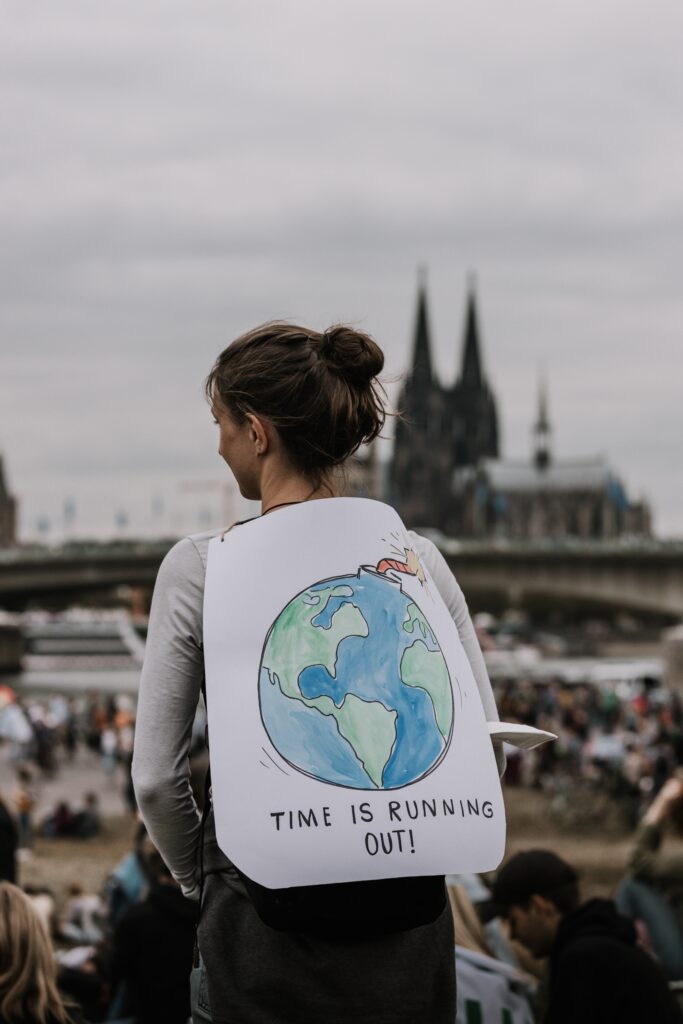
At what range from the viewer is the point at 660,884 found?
18.0 feet

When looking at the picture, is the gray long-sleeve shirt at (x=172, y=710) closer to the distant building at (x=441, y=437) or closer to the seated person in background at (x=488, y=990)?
the seated person in background at (x=488, y=990)

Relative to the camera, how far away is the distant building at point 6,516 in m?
144

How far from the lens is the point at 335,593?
83.4 inches

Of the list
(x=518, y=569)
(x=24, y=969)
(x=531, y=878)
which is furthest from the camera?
(x=518, y=569)

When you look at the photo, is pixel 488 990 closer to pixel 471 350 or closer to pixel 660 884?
pixel 660 884

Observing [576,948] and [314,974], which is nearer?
[314,974]

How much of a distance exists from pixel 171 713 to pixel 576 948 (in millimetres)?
2142

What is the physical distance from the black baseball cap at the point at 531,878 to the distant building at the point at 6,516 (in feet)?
464

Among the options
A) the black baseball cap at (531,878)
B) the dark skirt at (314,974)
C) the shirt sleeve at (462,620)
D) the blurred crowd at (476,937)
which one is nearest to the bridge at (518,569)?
the blurred crowd at (476,937)

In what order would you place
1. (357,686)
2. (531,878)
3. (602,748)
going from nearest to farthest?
(357,686), (531,878), (602,748)

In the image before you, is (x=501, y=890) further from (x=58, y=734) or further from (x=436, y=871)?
(x=58, y=734)

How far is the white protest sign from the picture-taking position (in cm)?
194

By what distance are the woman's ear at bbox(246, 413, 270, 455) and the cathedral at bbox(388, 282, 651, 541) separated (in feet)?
479

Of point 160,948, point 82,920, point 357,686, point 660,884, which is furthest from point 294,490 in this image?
point 82,920
